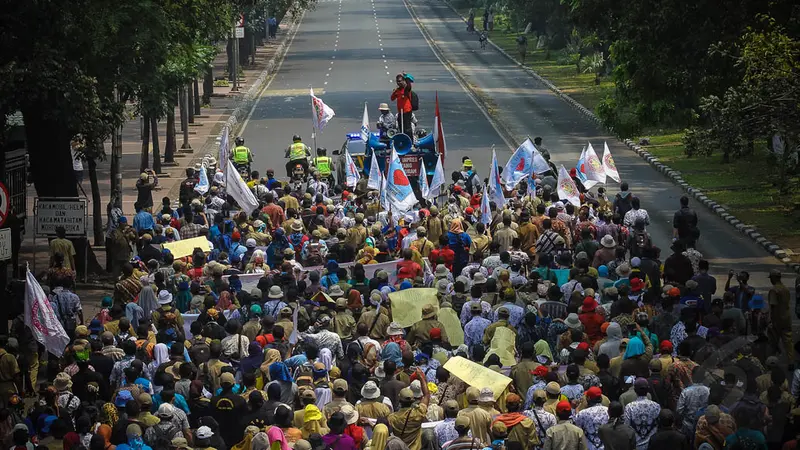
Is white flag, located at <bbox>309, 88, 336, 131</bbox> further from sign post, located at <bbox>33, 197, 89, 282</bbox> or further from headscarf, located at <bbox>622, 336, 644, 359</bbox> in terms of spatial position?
headscarf, located at <bbox>622, 336, 644, 359</bbox>

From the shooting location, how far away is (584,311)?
17562 millimetres

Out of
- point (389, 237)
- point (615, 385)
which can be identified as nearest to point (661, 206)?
point (389, 237)

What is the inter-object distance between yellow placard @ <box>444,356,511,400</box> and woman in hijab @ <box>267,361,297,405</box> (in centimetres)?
173

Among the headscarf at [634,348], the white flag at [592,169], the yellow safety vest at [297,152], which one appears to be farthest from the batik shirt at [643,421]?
the yellow safety vest at [297,152]

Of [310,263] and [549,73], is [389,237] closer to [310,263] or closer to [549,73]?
[310,263]

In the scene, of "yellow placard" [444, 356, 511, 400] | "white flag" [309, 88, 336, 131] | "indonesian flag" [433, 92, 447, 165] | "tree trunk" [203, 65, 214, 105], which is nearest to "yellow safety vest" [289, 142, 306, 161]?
"white flag" [309, 88, 336, 131]

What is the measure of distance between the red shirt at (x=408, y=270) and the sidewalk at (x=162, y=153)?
7741 millimetres

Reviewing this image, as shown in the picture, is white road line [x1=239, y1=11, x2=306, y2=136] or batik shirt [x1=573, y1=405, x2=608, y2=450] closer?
batik shirt [x1=573, y1=405, x2=608, y2=450]

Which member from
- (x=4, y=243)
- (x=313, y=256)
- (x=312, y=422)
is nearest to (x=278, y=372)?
(x=312, y=422)

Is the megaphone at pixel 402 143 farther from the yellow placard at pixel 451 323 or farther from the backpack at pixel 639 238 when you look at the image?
the yellow placard at pixel 451 323

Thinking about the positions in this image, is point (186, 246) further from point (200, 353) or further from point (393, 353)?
point (393, 353)

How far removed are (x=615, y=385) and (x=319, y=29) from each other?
78.0 meters

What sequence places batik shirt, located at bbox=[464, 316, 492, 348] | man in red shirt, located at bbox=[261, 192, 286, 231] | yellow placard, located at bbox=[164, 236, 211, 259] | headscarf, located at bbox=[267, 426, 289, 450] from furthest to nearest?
man in red shirt, located at bbox=[261, 192, 286, 231] → yellow placard, located at bbox=[164, 236, 211, 259] → batik shirt, located at bbox=[464, 316, 492, 348] → headscarf, located at bbox=[267, 426, 289, 450]

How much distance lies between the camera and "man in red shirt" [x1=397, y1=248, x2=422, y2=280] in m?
20.7
